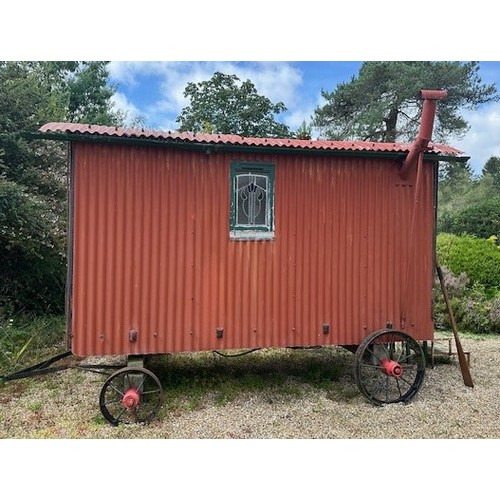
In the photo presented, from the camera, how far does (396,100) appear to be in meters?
16.9

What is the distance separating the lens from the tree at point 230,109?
18.7 meters

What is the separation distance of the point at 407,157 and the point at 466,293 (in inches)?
273

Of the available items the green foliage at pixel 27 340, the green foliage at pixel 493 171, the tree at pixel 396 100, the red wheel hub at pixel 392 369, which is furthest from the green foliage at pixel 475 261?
the green foliage at pixel 493 171

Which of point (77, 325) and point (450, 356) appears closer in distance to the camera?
point (77, 325)

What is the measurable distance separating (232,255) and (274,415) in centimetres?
228

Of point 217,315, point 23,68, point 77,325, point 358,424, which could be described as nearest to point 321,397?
point 358,424

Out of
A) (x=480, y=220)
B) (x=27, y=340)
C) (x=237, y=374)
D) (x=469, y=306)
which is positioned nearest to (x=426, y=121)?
(x=237, y=374)

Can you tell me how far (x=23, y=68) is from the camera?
1023 cm

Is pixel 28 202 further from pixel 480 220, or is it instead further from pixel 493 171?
pixel 493 171

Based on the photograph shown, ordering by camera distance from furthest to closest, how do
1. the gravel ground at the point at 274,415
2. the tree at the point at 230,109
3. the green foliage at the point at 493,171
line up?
the green foliage at the point at 493,171 < the tree at the point at 230,109 < the gravel ground at the point at 274,415

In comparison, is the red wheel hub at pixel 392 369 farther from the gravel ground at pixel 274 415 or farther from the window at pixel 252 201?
the window at pixel 252 201

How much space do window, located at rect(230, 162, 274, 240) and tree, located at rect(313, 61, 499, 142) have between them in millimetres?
12615

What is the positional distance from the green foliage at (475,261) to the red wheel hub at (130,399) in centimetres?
982

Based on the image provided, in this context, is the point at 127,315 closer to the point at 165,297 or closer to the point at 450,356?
the point at 165,297
